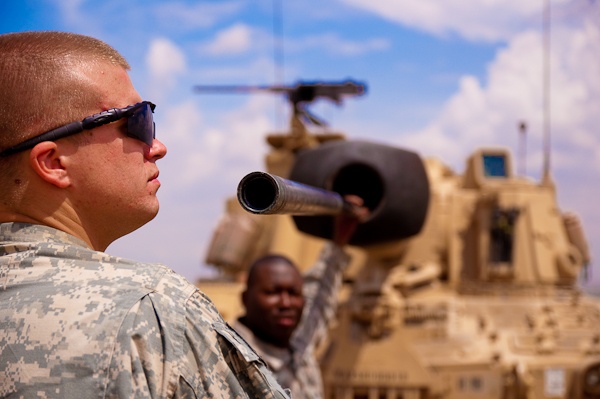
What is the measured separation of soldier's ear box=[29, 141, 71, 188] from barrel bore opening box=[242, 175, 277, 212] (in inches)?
20.8

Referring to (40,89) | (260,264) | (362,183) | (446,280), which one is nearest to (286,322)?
(260,264)

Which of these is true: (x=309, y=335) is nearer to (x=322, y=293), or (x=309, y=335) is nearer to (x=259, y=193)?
(x=322, y=293)

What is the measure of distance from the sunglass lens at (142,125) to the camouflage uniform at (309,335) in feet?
8.53

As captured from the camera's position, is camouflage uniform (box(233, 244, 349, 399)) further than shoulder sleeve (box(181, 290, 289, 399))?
Yes

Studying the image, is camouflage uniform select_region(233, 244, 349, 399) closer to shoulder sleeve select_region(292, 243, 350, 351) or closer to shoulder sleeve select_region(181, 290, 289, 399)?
shoulder sleeve select_region(292, 243, 350, 351)

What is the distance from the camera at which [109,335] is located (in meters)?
1.42

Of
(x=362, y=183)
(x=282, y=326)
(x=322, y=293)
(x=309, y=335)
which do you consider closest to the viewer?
(x=282, y=326)

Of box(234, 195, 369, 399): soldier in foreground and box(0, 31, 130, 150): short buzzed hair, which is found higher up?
box(0, 31, 130, 150): short buzzed hair

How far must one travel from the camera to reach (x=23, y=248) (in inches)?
62.6

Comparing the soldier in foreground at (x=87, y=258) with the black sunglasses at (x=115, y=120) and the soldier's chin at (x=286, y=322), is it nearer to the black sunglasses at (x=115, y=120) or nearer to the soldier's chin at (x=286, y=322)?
the black sunglasses at (x=115, y=120)

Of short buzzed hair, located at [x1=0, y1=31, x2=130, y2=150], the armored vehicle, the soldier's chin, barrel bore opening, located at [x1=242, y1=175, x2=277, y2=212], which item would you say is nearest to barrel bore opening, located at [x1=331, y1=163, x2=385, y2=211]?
the armored vehicle

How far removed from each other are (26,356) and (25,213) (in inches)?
12.6

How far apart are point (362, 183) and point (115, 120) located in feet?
13.5

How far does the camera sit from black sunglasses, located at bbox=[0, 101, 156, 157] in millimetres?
1610
